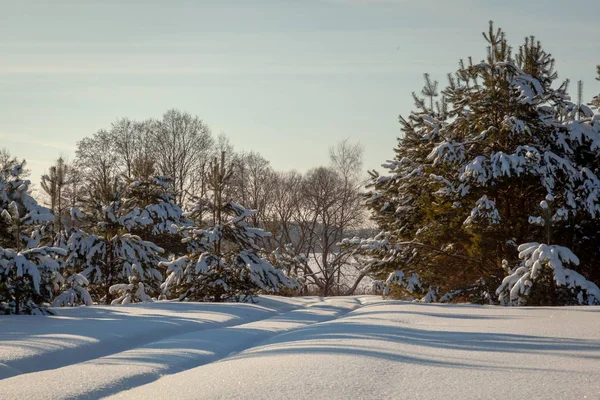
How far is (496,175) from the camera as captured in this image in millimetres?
14102

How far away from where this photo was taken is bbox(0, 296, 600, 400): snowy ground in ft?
13.7

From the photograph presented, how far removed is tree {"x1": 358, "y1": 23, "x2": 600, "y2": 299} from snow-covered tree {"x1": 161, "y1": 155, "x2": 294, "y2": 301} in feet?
11.7

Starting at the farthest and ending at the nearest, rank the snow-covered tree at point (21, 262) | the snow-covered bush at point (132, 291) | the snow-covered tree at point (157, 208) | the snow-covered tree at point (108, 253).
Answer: the snow-covered tree at point (157, 208)
the snow-covered tree at point (108, 253)
the snow-covered bush at point (132, 291)
the snow-covered tree at point (21, 262)

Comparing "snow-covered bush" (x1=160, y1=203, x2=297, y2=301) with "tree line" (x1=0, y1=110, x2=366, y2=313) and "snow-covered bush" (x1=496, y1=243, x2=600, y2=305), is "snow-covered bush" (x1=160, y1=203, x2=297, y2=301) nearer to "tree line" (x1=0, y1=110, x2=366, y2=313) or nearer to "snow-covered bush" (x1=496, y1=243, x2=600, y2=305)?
"tree line" (x1=0, y1=110, x2=366, y2=313)

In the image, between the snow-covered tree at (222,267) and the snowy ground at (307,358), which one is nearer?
the snowy ground at (307,358)

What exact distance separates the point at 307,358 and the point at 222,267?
1117 centimetres

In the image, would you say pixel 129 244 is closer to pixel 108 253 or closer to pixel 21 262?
pixel 108 253

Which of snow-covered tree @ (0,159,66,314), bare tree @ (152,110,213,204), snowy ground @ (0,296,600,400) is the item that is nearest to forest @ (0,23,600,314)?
snow-covered tree @ (0,159,66,314)

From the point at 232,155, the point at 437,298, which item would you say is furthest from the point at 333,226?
the point at 437,298

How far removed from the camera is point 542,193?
1591 centimetres

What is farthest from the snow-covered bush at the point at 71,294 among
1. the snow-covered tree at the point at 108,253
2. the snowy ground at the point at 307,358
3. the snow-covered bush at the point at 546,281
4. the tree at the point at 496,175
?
the snow-covered bush at the point at 546,281

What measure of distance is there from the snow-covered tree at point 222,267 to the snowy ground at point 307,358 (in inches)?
239

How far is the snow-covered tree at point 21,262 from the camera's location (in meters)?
10.3

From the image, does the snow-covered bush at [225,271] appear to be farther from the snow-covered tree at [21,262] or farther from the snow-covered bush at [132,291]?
the snow-covered tree at [21,262]
